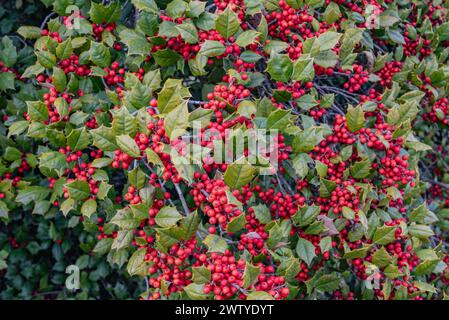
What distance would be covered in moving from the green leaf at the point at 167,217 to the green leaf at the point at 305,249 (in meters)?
0.61

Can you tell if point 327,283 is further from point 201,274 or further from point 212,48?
point 212,48

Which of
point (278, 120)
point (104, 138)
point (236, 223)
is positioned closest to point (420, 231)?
point (278, 120)

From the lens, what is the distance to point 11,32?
3.61 m

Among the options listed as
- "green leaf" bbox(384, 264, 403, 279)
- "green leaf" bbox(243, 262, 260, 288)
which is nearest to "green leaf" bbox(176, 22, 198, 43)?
"green leaf" bbox(243, 262, 260, 288)

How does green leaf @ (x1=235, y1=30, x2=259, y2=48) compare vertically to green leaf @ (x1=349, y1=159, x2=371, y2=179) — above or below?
above

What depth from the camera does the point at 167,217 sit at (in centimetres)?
189

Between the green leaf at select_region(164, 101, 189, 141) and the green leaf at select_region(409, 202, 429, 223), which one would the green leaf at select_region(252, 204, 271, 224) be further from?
the green leaf at select_region(409, 202, 429, 223)

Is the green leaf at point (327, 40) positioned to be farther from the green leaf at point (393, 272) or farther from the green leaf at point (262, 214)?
the green leaf at point (393, 272)

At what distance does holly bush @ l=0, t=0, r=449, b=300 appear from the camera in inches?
71.8

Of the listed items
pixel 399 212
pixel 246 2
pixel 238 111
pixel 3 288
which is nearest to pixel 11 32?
pixel 3 288

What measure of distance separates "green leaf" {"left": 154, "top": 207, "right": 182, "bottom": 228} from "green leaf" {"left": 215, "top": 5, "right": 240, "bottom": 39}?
81cm

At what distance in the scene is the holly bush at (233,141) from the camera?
182 centimetres

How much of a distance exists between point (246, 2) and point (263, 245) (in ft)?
3.50

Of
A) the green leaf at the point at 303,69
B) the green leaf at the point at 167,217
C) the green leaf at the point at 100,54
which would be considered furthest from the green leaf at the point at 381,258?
the green leaf at the point at 100,54
